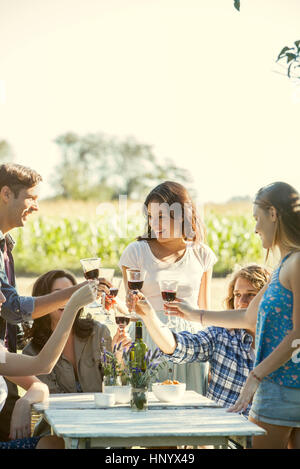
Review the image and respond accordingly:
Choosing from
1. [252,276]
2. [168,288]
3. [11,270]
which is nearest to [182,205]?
[252,276]

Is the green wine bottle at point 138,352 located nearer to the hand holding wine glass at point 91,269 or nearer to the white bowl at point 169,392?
the white bowl at point 169,392

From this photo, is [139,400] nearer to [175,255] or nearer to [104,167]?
[175,255]

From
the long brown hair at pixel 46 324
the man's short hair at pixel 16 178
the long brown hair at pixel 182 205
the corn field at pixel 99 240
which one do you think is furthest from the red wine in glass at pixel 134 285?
the corn field at pixel 99 240

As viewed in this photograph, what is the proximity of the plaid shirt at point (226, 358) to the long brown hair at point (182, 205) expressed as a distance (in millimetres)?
739

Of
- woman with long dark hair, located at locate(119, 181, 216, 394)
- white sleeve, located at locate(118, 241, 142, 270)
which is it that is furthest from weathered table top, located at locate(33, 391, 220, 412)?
white sleeve, located at locate(118, 241, 142, 270)

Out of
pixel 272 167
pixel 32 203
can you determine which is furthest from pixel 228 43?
pixel 32 203

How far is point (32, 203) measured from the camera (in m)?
4.05

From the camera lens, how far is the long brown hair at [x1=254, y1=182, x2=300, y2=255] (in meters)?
2.99

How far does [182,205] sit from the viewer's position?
425 cm

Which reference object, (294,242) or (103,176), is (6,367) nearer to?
(294,242)

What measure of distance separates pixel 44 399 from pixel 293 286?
1256mm

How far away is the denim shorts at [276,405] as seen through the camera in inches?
112

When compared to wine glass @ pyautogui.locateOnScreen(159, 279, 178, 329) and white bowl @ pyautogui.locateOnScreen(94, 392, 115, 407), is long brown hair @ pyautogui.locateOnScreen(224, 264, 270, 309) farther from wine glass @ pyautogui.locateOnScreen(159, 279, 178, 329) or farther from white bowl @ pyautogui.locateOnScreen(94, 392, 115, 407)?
white bowl @ pyautogui.locateOnScreen(94, 392, 115, 407)

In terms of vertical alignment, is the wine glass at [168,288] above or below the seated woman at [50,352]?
above
